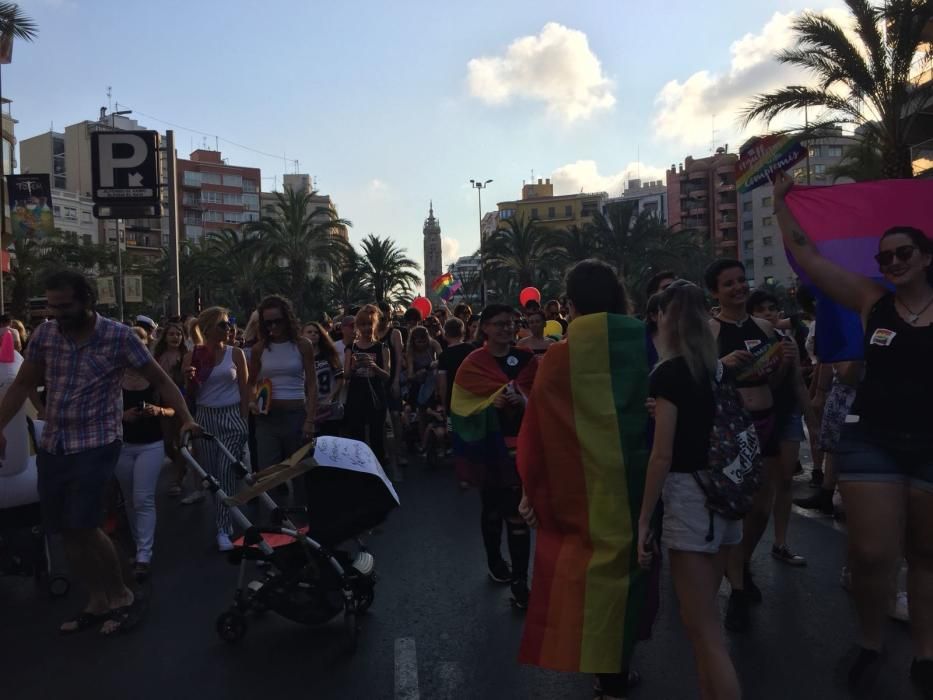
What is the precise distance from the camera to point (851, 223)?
520cm

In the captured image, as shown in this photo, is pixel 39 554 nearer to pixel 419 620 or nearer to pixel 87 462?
pixel 87 462

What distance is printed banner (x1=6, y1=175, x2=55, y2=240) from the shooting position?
118ft

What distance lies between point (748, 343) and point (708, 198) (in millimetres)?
102731

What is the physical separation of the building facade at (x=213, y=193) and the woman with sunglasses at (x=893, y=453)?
10212cm

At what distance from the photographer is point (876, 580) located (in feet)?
12.1

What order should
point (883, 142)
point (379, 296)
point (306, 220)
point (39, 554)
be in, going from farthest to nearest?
point (379, 296) → point (306, 220) → point (883, 142) → point (39, 554)

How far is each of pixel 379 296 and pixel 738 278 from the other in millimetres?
37783

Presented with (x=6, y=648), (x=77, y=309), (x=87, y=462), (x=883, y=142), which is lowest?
(x=6, y=648)

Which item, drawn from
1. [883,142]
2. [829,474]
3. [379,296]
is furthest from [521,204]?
[829,474]

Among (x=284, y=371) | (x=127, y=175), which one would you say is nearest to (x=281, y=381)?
(x=284, y=371)

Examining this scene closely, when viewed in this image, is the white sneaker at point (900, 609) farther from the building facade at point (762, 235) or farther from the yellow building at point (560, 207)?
the yellow building at point (560, 207)

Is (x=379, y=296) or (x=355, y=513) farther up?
(x=379, y=296)

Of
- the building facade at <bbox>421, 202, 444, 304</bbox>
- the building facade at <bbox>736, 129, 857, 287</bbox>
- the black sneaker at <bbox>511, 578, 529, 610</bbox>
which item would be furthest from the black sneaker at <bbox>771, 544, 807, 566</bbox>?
the building facade at <bbox>421, 202, 444, 304</bbox>

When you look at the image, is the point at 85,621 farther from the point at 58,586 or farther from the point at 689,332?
the point at 689,332
